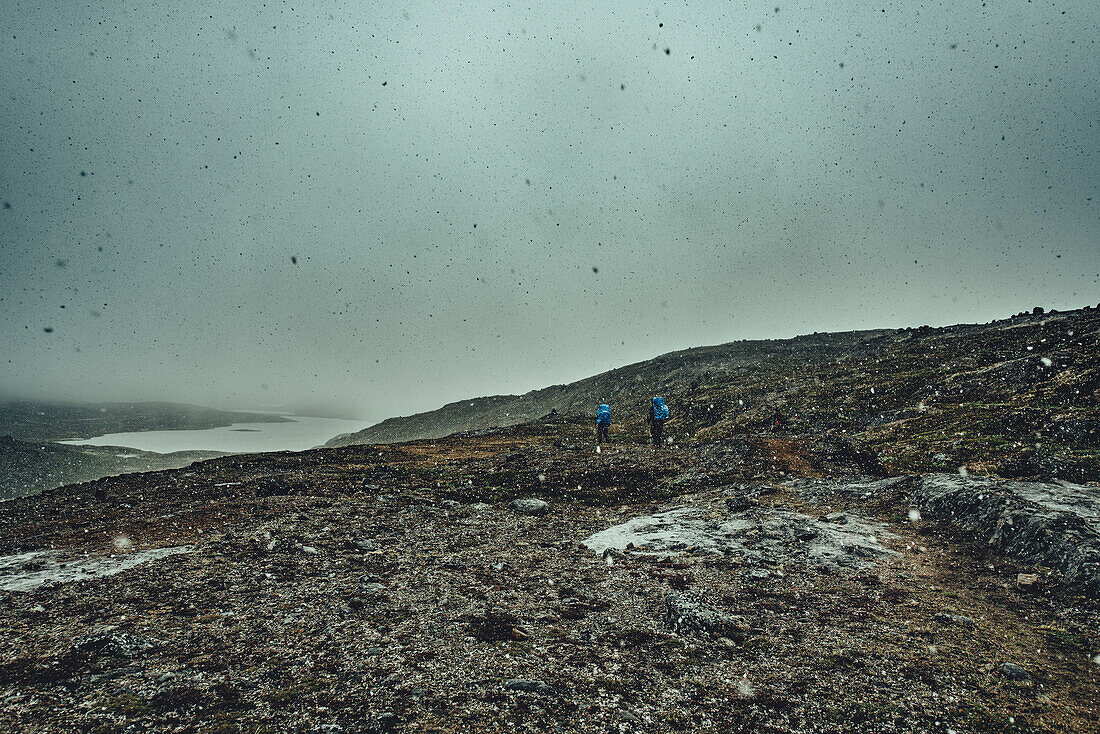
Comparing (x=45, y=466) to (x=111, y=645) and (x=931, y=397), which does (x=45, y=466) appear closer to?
(x=111, y=645)

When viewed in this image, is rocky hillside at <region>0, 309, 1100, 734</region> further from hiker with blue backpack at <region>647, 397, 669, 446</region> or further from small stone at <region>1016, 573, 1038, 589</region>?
hiker with blue backpack at <region>647, 397, 669, 446</region>

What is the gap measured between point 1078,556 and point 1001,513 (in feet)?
11.0

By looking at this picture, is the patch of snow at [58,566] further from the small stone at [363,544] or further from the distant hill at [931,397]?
the distant hill at [931,397]

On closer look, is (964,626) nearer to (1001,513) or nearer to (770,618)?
(770,618)

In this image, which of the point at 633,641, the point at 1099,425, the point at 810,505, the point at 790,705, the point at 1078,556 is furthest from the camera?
the point at 1099,425

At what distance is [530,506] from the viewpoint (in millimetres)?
20453

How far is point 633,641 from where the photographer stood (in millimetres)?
8727

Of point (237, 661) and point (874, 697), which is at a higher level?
point (237, 661)

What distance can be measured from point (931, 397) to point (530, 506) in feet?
128

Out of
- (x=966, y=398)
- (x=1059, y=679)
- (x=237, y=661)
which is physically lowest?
(x=1059, y=679)

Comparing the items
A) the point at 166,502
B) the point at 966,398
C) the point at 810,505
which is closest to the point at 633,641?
the point at 810,505

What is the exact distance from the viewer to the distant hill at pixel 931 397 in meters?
21.4

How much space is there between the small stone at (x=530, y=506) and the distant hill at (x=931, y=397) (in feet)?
62.5

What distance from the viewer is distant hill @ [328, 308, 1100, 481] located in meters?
21.4
